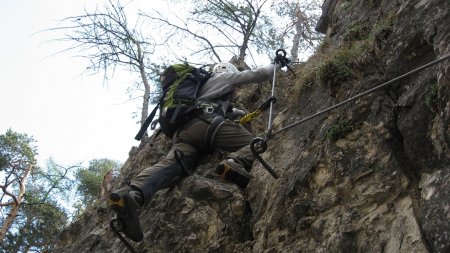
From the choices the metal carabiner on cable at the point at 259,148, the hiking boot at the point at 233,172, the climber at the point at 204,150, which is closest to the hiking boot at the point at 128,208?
the climber at the point at 204,150

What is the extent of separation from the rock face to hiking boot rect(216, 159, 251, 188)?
0.41 ft

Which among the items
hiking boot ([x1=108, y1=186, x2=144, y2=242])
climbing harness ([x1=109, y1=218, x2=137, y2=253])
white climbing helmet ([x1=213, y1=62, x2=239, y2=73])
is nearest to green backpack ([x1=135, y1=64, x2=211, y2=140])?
white climbing helmet ([x1=213, y1=62, x2=239, y2=73])

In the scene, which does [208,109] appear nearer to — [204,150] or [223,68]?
[204,150]

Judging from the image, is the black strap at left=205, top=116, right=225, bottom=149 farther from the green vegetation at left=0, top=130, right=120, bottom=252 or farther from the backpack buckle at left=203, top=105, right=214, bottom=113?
the green vegetation at left=0, top=130, right=120, bottom=252

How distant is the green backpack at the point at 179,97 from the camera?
6.38m

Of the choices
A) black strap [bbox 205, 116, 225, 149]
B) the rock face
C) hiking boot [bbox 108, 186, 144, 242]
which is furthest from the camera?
black strap [bbox 205, 116, 225, 149]

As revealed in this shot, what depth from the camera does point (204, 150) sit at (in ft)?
22.2

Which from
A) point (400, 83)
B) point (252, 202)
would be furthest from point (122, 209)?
point (400, 83)

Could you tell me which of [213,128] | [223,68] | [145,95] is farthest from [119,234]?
[145,95]

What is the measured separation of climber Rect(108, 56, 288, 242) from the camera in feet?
17.3

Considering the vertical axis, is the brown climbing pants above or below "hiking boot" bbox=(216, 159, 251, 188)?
above

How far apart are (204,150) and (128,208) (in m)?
1.85

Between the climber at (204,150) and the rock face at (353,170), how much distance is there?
220 mm

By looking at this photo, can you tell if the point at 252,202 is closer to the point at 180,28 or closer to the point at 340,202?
the point at 340,202
